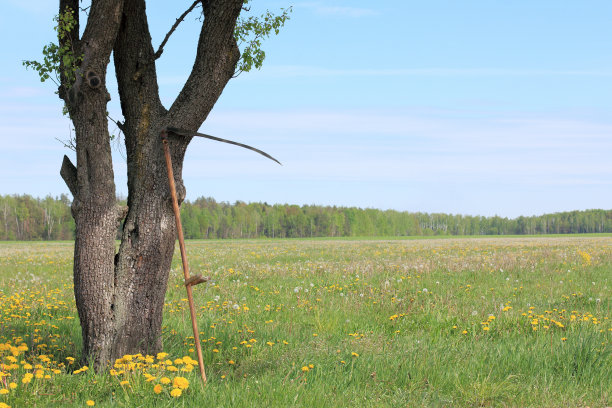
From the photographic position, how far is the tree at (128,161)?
5.34 meters

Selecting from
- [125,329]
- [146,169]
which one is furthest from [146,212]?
[125,329]

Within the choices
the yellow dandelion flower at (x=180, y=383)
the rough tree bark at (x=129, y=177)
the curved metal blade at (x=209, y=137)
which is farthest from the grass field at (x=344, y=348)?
the curved metal blade at (x=209, y=137)

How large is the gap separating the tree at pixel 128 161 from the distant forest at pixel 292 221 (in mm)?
88818

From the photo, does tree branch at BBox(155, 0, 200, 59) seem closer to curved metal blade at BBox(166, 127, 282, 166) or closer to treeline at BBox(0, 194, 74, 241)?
curved metal blade at BBox(166, 127, 282, 166)

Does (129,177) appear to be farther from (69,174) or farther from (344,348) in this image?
(344,348)

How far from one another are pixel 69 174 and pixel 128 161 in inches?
27.3

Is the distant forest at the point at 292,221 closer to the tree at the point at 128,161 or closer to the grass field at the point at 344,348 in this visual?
the grass field at the point at 344,348

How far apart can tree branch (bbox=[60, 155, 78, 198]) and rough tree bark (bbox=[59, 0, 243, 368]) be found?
11mm

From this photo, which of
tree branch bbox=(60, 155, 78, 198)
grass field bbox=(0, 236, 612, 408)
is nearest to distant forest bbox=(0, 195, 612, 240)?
grass field bbox=(0, 236, 612, 408)

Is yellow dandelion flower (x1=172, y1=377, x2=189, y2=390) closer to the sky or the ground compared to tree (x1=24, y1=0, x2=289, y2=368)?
closer to the ground

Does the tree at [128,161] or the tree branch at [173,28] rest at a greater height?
the tree branch at [173,28]

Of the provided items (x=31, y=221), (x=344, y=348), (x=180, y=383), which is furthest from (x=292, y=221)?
(x=180, y=383)

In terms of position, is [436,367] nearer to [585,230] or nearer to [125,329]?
[125,329]

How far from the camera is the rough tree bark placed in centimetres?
534
